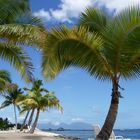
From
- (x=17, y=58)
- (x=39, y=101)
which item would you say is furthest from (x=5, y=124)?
(x=17, y=58)

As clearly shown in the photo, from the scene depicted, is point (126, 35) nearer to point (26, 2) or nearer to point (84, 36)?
point (84, 36)

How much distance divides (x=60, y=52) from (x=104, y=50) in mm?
1141

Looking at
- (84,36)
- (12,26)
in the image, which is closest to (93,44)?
(84,36)

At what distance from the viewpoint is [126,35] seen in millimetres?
10391

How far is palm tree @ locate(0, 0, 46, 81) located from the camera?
40.3ft

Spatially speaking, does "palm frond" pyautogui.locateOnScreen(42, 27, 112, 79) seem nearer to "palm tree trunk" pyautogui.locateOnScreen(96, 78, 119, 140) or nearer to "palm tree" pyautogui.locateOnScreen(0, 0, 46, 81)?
"palm tree trunk" pyautogui.locateOnScreen(96, 78, 119, 140)

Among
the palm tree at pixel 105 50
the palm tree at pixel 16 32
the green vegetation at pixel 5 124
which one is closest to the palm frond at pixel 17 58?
the palm tree at pixel 16 32

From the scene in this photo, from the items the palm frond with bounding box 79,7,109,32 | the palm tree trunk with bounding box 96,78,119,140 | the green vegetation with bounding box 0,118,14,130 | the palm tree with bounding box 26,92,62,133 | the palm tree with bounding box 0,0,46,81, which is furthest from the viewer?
the green vegetation with bounding box 0,118,14,130

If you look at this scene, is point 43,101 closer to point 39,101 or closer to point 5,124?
point 39,101

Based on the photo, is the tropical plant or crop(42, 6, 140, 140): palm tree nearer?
crop(42, 6, 140, 140): palm tree

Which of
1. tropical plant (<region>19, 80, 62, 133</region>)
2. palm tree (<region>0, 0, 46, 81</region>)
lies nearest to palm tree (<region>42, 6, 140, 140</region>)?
palm tree (<region>0, 0, 46, 81</region>)

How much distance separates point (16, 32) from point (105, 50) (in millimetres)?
2985

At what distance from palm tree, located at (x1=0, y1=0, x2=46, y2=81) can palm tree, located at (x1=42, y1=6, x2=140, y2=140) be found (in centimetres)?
154

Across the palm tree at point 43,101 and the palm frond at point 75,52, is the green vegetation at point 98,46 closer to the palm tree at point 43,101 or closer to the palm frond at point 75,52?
the palm frond at point 75,52
